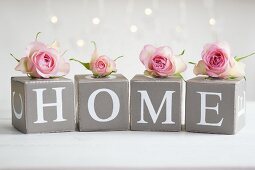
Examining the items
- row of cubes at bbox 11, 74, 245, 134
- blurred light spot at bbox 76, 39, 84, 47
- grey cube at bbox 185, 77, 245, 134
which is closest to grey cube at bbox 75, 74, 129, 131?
row of cubes at bbox 11, 74, 245, 134

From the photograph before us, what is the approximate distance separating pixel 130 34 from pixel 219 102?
2.15 ft

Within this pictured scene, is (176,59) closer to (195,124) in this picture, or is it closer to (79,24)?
(195,124)

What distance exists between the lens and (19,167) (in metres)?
1.10

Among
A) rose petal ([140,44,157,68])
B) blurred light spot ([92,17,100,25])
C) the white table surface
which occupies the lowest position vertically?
the white table surface

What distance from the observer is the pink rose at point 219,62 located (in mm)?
1346

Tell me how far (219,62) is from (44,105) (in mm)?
450

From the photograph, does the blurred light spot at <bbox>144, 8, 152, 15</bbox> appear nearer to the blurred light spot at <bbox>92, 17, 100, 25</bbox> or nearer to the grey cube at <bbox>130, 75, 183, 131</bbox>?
the blurred light spot at <bbox>92, 17, 100, 25</bbox>

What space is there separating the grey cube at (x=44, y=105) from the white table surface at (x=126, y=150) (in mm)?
29

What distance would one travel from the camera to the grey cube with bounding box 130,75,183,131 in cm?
136

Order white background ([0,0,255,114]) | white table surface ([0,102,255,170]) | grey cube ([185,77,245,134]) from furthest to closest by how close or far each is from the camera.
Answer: white background ([0,0,255,114]) → grey cube ([185,77,245,134]) → white table surface ([0,102,255,170])

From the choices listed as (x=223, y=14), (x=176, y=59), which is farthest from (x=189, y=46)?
(x=176, y=59)

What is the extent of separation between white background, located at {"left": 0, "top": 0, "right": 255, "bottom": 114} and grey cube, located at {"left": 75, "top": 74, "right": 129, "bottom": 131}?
0.54m

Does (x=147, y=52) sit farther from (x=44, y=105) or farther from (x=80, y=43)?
(x=80, y=43)

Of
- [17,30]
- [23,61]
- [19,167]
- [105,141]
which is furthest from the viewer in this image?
[17,30]
